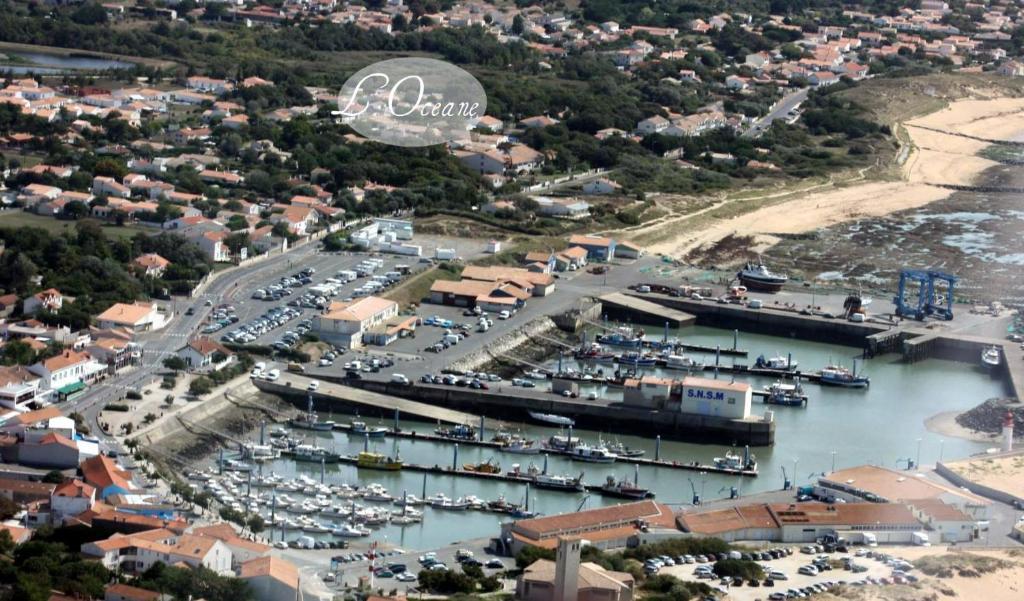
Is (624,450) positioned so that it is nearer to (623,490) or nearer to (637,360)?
(623,490)

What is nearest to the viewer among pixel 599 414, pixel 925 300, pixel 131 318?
pixel 599 414

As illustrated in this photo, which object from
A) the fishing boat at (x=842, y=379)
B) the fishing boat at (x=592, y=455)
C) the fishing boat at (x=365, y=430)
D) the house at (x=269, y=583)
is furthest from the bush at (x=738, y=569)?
the fishing boat at (x=842, y=379)

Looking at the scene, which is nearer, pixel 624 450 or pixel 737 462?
pixel 737 462

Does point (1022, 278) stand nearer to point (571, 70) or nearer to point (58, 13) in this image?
point (571, 70)

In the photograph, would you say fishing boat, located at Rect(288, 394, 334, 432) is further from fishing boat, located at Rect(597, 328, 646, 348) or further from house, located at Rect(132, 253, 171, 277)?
fishing boat, located at Rect(597, 328, 646, 348)

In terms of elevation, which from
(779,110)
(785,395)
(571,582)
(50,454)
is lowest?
(785,395)

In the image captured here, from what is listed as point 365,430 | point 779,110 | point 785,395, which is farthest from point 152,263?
point 779,110

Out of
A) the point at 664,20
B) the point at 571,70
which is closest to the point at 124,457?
the point at 571,70

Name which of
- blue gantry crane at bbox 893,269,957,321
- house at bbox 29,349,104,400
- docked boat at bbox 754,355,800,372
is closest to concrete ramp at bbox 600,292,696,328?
docked boat at bbox 754,355,800,372
